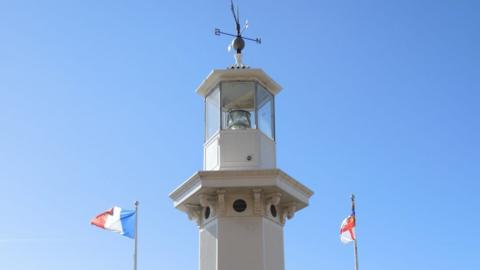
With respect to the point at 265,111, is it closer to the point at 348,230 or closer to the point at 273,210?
the point at 273,210

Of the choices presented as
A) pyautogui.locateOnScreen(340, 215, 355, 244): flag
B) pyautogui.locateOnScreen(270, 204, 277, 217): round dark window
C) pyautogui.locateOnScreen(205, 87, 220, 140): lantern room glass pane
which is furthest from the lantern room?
pyautogui.locateOnScreen(340, 215, 355, 244): flag

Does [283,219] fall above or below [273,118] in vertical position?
below

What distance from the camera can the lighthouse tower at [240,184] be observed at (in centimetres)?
1599

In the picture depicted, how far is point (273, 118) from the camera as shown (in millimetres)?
18219

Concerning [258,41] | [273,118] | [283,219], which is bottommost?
[283,219]

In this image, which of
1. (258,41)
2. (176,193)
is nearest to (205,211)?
(176,193)

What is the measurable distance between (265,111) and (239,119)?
0.79 meters

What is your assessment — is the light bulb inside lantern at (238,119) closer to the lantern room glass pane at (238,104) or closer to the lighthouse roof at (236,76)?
the lantern room glass pane at (238,104)

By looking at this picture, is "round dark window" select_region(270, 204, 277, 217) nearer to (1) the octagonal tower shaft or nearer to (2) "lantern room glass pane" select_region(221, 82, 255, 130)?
(1) the octagonal tower shaft

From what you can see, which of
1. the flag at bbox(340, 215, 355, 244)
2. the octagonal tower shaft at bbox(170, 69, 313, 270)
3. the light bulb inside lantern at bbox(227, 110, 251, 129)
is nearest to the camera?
the octagonal tower shaft at bbox(170, 69, 313, 270)

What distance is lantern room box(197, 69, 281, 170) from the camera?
1681 centimetres

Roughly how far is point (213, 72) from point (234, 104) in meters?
0.97

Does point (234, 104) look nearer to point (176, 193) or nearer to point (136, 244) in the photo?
point (176, 193)

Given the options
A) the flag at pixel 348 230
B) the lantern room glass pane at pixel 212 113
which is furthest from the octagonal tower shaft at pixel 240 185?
the flag at pixel 348 230
